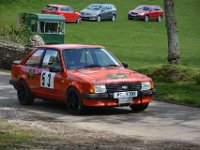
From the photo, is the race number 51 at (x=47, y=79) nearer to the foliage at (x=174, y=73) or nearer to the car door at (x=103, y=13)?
the foliage at (x=174, y=73)

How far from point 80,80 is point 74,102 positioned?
1.70 feet

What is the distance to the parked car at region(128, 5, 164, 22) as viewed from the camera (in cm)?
6206

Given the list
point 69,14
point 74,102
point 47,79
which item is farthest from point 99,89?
point 69,14

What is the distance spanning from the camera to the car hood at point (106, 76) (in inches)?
514

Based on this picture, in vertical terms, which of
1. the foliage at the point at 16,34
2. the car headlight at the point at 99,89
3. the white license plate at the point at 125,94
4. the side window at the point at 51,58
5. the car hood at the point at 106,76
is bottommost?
the foliage at the point at 16,34

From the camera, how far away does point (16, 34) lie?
29.5 metres

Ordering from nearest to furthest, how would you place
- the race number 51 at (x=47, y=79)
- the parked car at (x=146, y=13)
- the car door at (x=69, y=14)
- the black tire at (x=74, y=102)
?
the black tire at (x=74, y=102) < the race number 51 at (x=47, y=79) < the car door at (x=69, y=14) < the parked car at (x=146, y=13)

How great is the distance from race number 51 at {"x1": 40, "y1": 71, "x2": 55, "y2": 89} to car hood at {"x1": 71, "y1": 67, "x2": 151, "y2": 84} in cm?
64

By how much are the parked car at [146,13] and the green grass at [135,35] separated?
2.32 ft

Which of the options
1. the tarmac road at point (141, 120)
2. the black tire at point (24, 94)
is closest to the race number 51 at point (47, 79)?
the tarmac road at point (141, 120)

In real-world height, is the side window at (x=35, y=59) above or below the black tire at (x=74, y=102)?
above

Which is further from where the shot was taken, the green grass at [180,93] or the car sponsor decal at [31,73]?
the green grass at [180,93]

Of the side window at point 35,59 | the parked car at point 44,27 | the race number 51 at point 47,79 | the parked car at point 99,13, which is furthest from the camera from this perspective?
the parked car at point 99,13

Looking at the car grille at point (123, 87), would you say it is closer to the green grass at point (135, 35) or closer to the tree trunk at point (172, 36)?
the green grass at point (135, 35)
